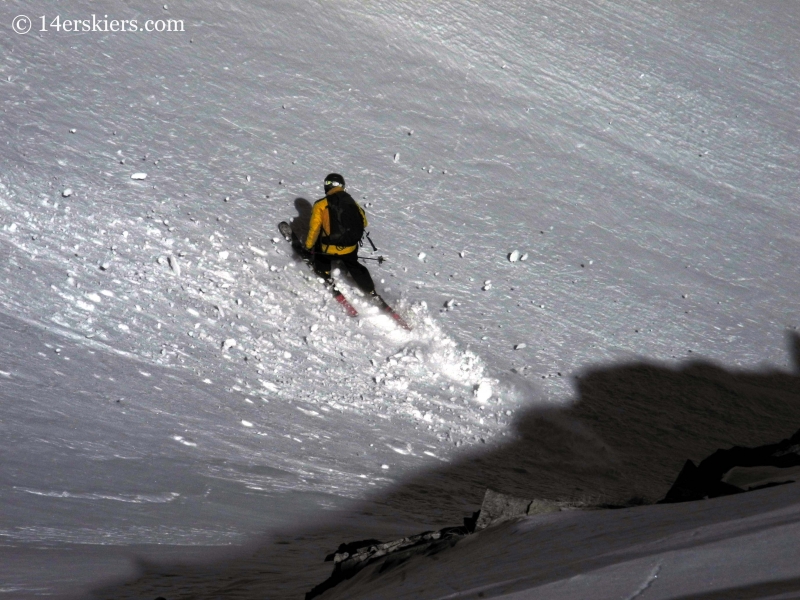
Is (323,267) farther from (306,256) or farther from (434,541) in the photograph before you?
(434,541)

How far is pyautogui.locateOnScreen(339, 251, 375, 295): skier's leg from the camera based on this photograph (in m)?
6.99

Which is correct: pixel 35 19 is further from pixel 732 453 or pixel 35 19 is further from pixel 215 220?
pixel 732 453

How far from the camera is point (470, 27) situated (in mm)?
11055

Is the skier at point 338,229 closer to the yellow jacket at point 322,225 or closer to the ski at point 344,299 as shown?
the yellow jacket at point 322,225

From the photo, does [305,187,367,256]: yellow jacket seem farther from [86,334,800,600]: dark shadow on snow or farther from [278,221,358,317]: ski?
[86,334,800,600]: dark shadow on snow

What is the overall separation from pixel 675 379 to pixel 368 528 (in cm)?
393

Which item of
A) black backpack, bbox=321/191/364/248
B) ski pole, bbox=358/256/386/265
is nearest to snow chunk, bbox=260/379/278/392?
black backpack, bbox=321/191/364/248


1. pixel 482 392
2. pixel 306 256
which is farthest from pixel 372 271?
pixel 482 392

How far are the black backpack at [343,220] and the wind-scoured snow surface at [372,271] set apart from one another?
0.67 m

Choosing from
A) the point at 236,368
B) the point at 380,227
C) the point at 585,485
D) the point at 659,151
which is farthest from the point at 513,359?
the point at 659,151

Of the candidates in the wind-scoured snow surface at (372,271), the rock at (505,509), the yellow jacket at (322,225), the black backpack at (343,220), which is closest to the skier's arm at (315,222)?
the yellow jacket at (322,225)

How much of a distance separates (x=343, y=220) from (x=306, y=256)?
2.24ft

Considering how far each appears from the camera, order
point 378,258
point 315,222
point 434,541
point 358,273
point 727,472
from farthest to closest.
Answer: point 378,258, point 358,273, point 315,222, point 727,472, point 434,541

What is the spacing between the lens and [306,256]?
727 cm
